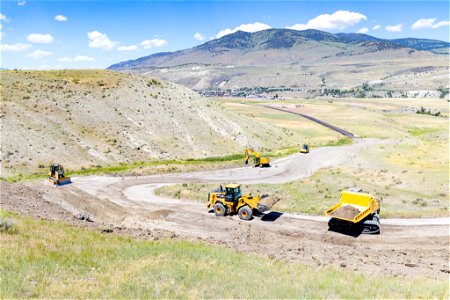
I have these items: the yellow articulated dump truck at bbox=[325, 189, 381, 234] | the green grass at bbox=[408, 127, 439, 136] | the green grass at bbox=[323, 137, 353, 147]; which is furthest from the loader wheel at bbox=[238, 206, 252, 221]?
the green grass at bbox=[408, 127, 439, 136]

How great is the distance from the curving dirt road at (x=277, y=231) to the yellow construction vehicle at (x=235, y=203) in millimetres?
707

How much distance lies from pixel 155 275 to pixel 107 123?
54658 mm

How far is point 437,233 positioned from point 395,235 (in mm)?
2879

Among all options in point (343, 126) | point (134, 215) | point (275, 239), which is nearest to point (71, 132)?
point (134, 215)

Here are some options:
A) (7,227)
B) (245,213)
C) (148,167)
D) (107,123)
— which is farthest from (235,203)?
(107,123)

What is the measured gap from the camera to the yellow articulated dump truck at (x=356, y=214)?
80.6ft

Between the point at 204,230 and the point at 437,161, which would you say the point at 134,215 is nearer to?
the point at 204,230

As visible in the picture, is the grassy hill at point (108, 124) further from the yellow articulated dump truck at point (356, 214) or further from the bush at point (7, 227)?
the yellow articulated dump truck at point (356, 214)

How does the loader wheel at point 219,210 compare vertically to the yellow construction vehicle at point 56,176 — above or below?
below

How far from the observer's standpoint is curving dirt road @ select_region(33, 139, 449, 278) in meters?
19.7

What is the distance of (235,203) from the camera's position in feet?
94.8

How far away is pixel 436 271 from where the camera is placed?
18375 mm

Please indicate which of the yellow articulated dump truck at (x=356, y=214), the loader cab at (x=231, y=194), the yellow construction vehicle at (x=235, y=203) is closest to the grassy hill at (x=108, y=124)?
the yellow construction vehicle at (x=235, y=203)

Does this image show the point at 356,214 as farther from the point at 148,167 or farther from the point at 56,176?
the point at 148,167
